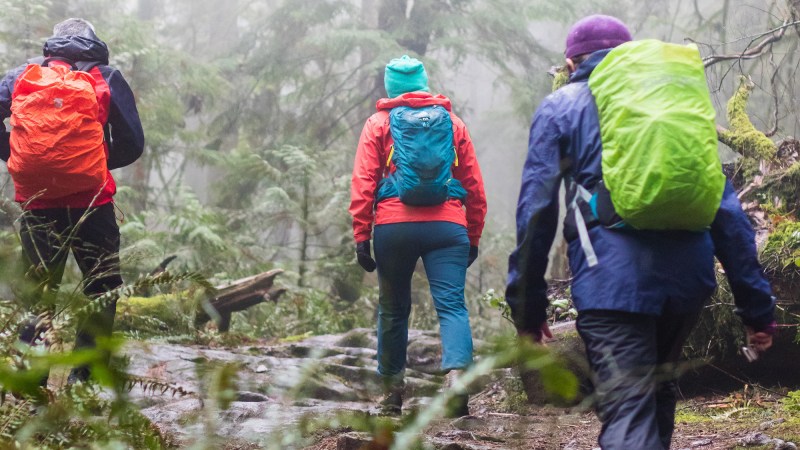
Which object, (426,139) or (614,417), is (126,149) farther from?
(614,417)

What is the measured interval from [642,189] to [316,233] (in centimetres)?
1107

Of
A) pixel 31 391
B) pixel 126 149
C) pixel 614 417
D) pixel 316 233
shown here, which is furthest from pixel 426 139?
pixel 316 233

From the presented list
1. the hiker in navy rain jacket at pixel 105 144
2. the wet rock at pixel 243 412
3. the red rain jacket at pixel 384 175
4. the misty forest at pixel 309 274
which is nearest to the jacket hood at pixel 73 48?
the hiker in navy rain jacket at pixel 105 144

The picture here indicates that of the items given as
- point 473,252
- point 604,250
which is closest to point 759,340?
point 604,250

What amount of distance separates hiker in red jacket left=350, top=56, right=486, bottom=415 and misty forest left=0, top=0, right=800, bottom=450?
451 millimetres

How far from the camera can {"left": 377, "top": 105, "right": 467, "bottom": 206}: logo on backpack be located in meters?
5.19

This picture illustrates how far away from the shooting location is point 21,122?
4.53 metres

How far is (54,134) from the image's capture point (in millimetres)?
4512

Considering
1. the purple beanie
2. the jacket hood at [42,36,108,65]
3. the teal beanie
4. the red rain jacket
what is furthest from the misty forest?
the teal beanie

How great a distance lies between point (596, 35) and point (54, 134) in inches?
120

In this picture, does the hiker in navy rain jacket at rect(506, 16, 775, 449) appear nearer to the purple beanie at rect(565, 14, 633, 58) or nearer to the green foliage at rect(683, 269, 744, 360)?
the purple beanie at rect(565, 14, 633, 58)

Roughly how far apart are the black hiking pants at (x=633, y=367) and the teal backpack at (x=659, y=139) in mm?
375

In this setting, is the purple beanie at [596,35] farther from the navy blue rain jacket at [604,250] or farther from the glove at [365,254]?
the glove at [365,254]

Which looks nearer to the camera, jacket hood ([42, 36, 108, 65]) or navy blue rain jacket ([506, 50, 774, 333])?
navy blue rain jacket ([506, 50, 774, 333])
